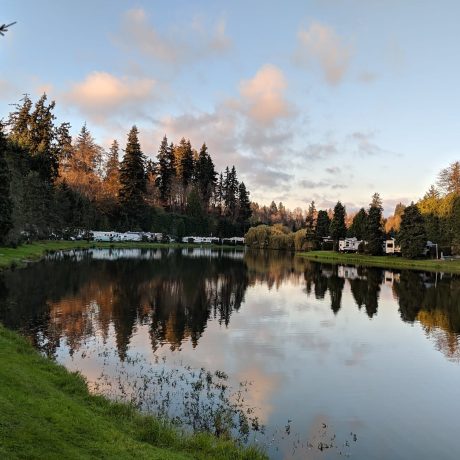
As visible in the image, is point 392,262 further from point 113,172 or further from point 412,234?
point 113,172

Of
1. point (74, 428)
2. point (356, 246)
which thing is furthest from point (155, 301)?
point (356, 246)

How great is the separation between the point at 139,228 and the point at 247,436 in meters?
124

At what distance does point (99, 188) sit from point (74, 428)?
123897 mm

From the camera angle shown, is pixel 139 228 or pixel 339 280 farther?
pixel 139 228

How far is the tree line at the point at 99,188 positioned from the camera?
6662 cm

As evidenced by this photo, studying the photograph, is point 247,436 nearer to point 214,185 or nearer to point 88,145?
point 88,145

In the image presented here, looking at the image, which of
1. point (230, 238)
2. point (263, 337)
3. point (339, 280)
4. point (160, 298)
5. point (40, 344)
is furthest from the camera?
point (230, 238)

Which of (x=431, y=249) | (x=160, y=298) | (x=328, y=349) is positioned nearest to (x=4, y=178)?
(x=160, y=298)

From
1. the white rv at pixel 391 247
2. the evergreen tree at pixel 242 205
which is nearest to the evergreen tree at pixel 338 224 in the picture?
the white rv at pixel 391 247

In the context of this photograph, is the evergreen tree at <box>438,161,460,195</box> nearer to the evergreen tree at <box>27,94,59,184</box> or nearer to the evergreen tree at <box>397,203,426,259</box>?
the evergreen tree at <box>397,203,426,259</box>

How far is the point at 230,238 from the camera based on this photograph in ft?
528

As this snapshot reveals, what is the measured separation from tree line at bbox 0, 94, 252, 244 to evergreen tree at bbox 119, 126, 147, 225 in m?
0.28

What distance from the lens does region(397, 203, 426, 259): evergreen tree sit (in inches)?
3211

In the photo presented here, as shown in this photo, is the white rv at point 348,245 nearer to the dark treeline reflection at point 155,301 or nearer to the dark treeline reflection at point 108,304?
the dark treeline reflection at point 155,301
